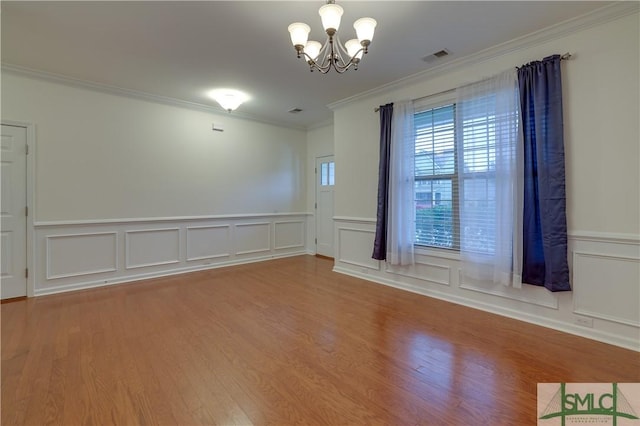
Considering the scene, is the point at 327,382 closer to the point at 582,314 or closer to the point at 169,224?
the point at 582,314

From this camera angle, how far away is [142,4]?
96.7 inches

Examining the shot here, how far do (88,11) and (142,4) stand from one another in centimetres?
51

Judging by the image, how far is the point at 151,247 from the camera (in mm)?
4703

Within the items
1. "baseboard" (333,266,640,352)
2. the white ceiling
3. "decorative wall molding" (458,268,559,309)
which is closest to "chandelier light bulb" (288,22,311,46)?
the white ceiling

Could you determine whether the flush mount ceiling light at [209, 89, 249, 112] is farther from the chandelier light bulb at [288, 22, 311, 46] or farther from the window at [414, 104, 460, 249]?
the window at [414, 104, 460, 249]

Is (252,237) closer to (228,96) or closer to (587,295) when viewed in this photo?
(228,96)

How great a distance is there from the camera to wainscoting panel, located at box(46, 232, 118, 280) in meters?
3.91

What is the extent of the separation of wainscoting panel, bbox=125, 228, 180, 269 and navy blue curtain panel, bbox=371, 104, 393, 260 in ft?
10.5

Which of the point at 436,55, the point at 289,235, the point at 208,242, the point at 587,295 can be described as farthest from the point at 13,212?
the point at 587,295

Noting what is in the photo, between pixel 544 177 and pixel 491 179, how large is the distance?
446 millimetres

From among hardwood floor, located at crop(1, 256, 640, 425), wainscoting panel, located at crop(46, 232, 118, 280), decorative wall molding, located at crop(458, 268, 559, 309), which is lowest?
hardwood floor, located at crop(1, 256, 640, 425)

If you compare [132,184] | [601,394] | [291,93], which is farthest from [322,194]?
[601,394]

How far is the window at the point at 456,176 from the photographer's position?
3195 mm

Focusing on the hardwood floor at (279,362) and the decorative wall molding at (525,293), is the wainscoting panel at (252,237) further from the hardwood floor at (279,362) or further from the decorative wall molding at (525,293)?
the decorative wall molding at (525,293)
